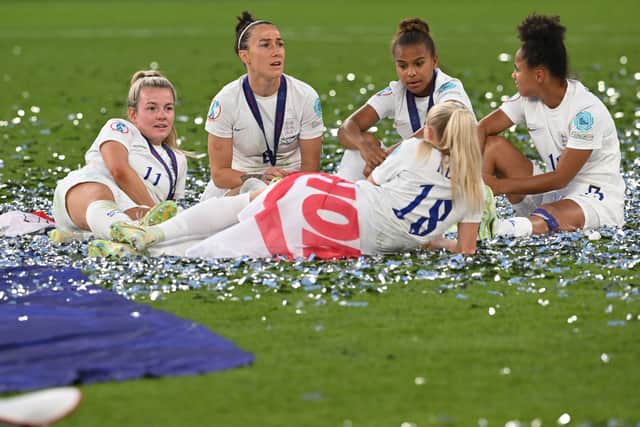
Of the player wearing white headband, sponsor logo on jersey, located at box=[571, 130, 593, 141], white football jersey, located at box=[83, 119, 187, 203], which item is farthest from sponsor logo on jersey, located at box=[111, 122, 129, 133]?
sponsor logo on jersey, located at box=[571, 130, 593, 141]

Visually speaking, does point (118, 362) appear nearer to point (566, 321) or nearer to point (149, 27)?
point (566, 321)

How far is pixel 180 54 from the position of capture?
2309 centimetres

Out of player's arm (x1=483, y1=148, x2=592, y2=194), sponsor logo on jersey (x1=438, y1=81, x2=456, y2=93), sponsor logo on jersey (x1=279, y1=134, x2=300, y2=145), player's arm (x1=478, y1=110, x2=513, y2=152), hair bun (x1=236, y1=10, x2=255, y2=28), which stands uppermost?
hair bun (x1=236, y1=10, x2=255, y2=28)

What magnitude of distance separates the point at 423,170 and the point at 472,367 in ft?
7.18

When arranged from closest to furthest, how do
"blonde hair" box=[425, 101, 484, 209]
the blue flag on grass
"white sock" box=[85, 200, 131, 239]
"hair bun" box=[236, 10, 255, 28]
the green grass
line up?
the green grass < the blue flag on grass < "blonde hair" box=[425, 101, 484, 209] < "white sock" box=[85, 200, 131, 239] < "hair bun" box=[236, 10, 255, 28]

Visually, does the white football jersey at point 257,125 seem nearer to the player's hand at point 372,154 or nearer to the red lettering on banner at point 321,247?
the player's hand at point 372,154

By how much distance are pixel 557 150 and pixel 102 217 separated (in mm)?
3092

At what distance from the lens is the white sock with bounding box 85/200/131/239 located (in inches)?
305

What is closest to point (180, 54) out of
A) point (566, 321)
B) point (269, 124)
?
point (269, 124)

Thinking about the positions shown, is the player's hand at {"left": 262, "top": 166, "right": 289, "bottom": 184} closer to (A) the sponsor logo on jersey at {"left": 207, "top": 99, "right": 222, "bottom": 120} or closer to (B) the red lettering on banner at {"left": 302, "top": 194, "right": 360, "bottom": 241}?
(A) the sponsor logo on jersey at {"left": 207, "top": 99, "right": 222, "bottom": 120}

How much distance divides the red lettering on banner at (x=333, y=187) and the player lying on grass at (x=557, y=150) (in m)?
1.22

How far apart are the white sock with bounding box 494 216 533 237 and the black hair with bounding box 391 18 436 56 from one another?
1.33 metres

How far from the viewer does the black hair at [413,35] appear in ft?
27.5

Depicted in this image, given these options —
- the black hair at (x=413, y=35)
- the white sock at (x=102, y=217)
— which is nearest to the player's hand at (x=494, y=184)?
the black hair at (x=413, y=35)
